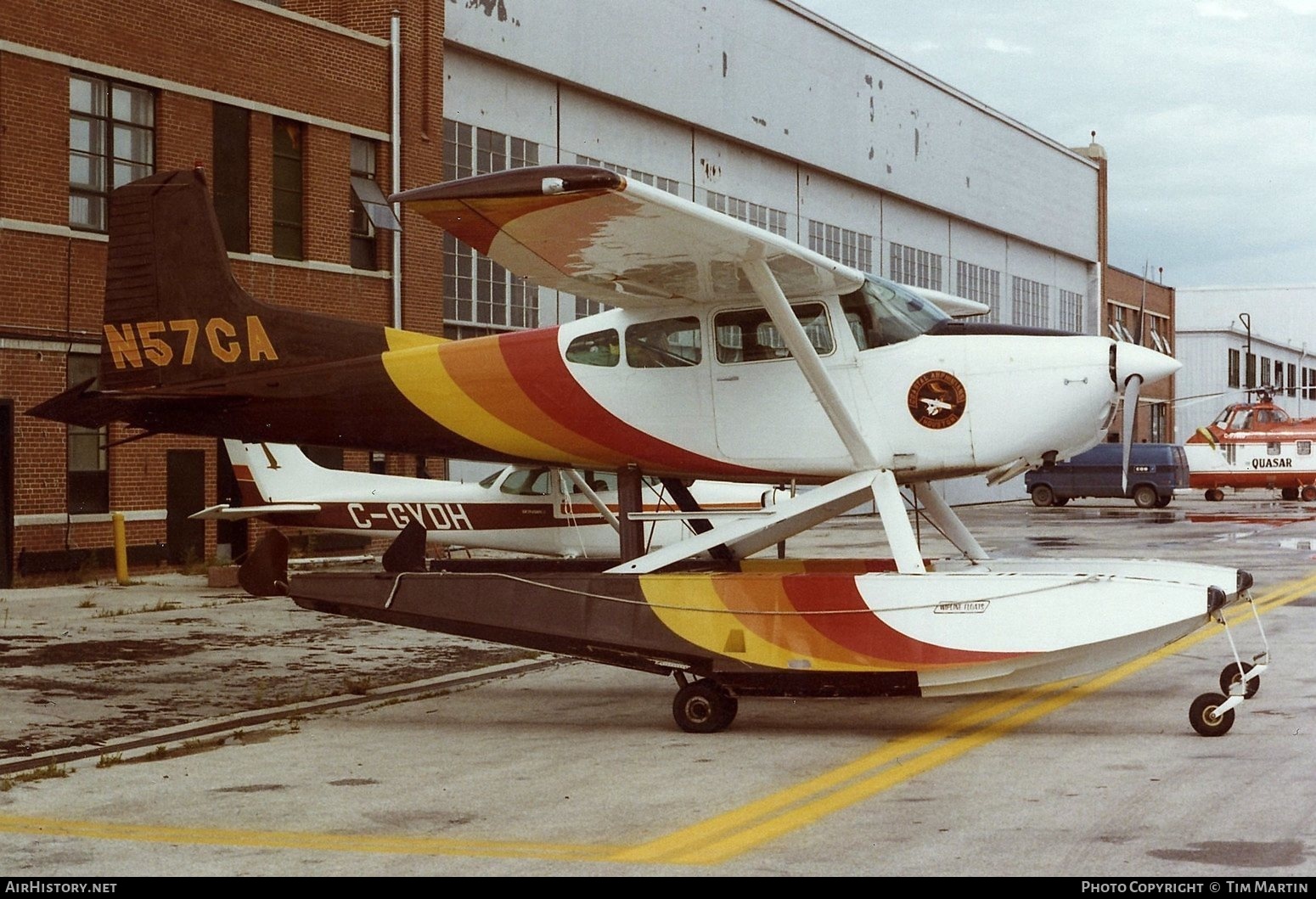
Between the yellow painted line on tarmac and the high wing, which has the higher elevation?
the high wing

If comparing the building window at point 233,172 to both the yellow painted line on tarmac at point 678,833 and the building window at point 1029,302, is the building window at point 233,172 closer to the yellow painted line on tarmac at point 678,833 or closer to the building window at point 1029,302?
the yellow painted line on tarmac at point 678,833

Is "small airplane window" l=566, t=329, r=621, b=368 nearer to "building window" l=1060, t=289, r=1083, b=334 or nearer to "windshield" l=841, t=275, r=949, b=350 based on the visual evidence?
"windshield" l=841, t=275, r=949, b=350

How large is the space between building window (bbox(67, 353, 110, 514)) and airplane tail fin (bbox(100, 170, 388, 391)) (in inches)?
396

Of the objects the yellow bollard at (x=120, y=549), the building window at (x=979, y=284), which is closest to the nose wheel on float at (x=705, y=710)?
the yellow bollard at (x=120, y=549)

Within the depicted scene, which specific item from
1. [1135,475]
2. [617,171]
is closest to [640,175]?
[617,171]

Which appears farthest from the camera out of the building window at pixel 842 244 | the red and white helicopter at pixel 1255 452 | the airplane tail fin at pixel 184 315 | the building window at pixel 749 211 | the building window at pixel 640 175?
the red and white helicopter at pixel 1255 452

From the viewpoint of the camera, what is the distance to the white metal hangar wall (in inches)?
1133

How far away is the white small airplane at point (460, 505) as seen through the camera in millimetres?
18109

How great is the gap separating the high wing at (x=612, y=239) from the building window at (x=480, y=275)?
17579mm

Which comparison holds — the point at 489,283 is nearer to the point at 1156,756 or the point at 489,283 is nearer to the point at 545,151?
the point at 545,151

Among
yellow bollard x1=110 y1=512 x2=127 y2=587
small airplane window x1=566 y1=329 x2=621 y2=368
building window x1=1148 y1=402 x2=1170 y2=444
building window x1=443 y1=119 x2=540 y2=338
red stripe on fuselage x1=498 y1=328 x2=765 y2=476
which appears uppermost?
building window x1=443 y1=119 x2=540 y2=338

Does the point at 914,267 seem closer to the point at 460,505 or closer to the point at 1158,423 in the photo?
the point at 1158,423

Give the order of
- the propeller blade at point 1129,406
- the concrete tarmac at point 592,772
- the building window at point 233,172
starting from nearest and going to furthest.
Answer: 1. the concrete tarmac at point 592,772
2. the propeller blade at point 1129,406
3. the building window at point 233,172

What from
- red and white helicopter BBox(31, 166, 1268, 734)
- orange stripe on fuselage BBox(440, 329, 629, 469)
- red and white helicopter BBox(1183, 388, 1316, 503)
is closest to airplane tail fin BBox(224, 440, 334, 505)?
red and white helicopter BBox(31, 166, 1268, 734)
